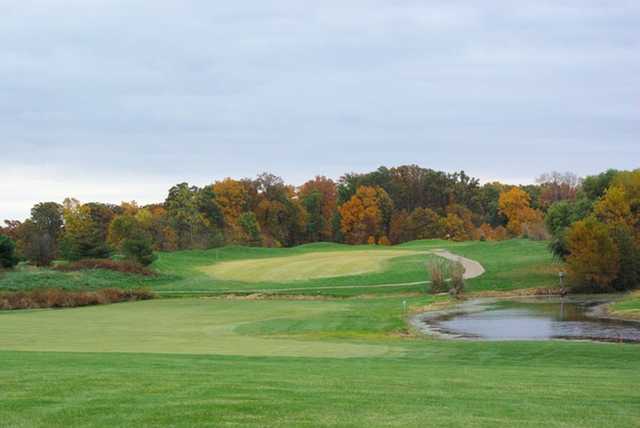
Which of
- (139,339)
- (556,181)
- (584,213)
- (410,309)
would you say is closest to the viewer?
(139,339)

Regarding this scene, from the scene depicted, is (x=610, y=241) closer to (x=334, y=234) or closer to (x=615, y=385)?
(x=615, y=385)

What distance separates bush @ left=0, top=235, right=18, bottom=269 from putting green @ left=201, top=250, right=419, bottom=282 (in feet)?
56.1

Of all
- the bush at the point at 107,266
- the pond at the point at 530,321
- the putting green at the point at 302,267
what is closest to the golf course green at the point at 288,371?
the pond at the point at 530,321

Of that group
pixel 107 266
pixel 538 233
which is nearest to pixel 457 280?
pixel 107 266

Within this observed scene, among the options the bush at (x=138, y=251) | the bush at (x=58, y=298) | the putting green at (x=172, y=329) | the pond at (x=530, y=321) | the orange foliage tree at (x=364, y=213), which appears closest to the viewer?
the putting green at (x=172, y=329)

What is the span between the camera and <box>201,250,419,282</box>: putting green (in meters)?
65.7

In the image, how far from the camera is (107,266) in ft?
202

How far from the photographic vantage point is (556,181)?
149500 mm

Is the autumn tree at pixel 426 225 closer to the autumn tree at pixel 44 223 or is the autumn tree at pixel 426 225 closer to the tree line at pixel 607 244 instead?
the autumn tree at pixel 44 223

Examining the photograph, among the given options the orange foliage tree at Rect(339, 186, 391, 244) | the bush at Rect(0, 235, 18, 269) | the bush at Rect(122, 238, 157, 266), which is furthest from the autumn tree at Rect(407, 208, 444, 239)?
the bush at Rect(0, 235, 18, 269)

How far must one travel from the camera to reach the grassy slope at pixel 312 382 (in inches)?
400

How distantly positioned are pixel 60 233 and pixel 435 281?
64811 mm

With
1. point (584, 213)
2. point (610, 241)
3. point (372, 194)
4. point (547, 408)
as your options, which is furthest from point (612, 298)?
point (372, 194)

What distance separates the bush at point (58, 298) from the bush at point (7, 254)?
30.3 ft
